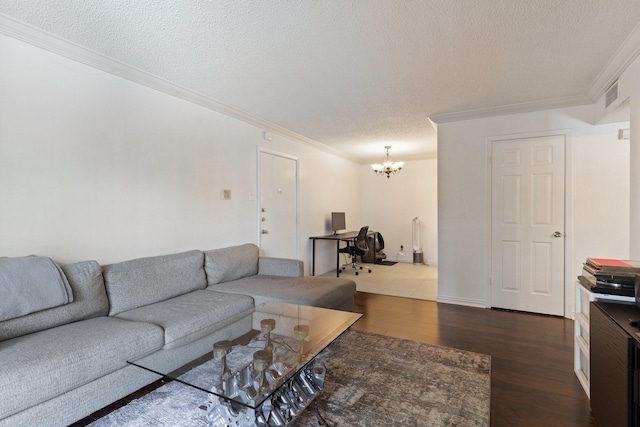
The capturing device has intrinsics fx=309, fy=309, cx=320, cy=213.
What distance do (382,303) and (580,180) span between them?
102 inches

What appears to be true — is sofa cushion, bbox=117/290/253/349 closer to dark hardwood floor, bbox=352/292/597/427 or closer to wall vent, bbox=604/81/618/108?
dark hardwood floor, bbox=352/292/597/427

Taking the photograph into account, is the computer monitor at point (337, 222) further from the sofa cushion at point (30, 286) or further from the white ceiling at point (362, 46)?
the sofa cushion at point (30, 286)

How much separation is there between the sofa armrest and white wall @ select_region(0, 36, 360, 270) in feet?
1.53

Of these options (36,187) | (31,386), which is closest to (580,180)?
(31,386)

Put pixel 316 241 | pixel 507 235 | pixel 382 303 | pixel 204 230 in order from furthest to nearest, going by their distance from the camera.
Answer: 1. pixel 316 241
2. pixel 382 303
3. pixel 507 235
4. pixel 204 230

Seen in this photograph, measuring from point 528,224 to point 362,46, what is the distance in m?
2.84

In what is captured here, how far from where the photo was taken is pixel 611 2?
180 cm

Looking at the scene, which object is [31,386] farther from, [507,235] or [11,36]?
[507,235]

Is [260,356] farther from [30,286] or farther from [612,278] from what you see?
[612,278]

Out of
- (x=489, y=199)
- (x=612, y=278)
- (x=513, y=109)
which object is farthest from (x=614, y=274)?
(x=513, y=109)

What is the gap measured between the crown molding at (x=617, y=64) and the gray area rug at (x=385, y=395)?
2505 mm

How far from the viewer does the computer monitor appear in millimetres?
5895

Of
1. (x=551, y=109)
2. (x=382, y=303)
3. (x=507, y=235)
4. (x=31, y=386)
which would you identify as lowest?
(x=382, y=303)

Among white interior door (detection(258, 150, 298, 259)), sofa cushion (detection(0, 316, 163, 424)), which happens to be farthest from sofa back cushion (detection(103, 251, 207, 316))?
white interior door (detection(258, 150, 298, 259))
